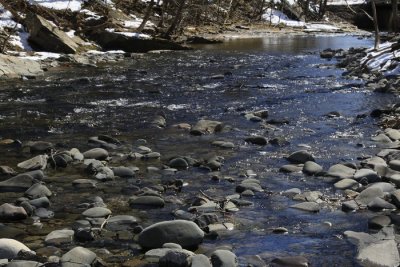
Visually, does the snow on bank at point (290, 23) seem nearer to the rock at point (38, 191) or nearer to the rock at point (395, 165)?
the rock at point (395, 165)

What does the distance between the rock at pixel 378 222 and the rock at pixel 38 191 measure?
374 centimetres

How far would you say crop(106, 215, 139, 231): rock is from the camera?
571 centimetres

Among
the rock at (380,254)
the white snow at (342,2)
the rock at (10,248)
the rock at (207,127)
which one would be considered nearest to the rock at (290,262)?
the rock at (380,254)

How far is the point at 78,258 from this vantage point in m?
4.76

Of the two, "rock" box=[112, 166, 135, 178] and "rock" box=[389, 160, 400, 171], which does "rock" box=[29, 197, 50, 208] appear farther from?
"rock" box=[389, 160, 400, 171]

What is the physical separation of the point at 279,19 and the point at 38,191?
161 ft

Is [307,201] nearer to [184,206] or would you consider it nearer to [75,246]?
[184,206]

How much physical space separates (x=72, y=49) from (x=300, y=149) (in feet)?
53.3

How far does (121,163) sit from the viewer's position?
8281 millimetres

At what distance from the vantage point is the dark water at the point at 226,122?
585 cm

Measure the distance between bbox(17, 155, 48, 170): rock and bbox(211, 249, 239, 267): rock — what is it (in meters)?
3.82

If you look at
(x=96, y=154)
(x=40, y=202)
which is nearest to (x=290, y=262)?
(x=40, y=202)

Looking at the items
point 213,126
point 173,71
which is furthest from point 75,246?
point 173,71

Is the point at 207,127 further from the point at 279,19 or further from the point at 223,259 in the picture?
the point at 279,19
